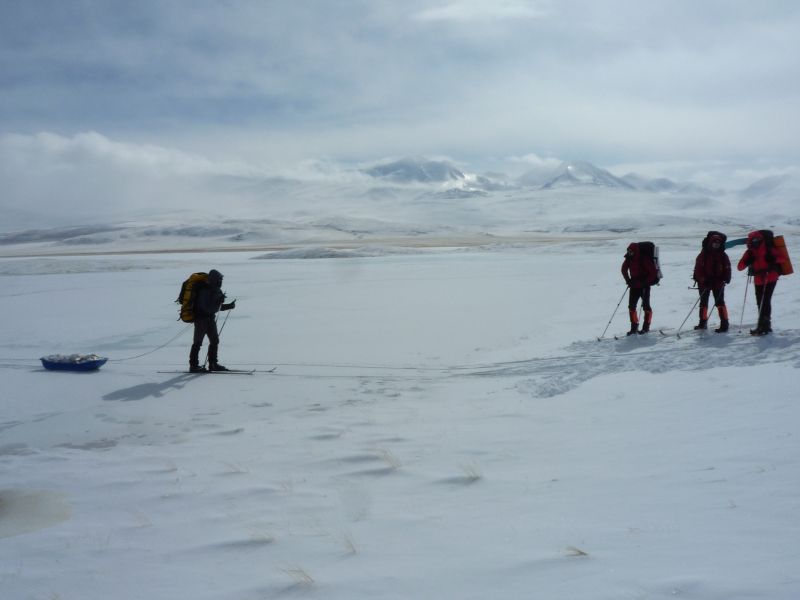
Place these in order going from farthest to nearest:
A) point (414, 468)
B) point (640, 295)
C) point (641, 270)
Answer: point (640, 295) → point (641, 270) → point (414, 468)

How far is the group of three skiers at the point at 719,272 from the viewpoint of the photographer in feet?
27.5

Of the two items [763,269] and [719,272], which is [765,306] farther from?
[719,272]

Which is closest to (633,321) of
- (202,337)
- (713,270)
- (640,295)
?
(640,295)

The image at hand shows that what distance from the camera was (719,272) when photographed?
8.84m

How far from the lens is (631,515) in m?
3.57

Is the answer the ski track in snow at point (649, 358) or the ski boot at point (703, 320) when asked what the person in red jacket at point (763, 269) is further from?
the ski boot at point (703, 320)

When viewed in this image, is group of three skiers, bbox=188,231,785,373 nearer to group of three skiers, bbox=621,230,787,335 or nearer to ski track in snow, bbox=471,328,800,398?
group of three skiers, bbox=621,230,787,335

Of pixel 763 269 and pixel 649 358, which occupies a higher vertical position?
pixel 763 269

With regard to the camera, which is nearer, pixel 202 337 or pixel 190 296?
pixel 190 296

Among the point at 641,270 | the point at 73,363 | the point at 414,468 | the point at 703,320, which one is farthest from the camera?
the point at 641,270

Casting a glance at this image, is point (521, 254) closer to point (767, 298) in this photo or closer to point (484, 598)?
point (767, 298)

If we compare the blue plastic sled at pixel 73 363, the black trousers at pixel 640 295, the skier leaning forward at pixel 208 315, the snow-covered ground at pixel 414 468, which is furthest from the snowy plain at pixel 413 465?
the black trousers at pixel 640 295

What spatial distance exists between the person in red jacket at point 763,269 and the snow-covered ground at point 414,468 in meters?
0.25

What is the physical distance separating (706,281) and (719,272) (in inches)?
8.3
